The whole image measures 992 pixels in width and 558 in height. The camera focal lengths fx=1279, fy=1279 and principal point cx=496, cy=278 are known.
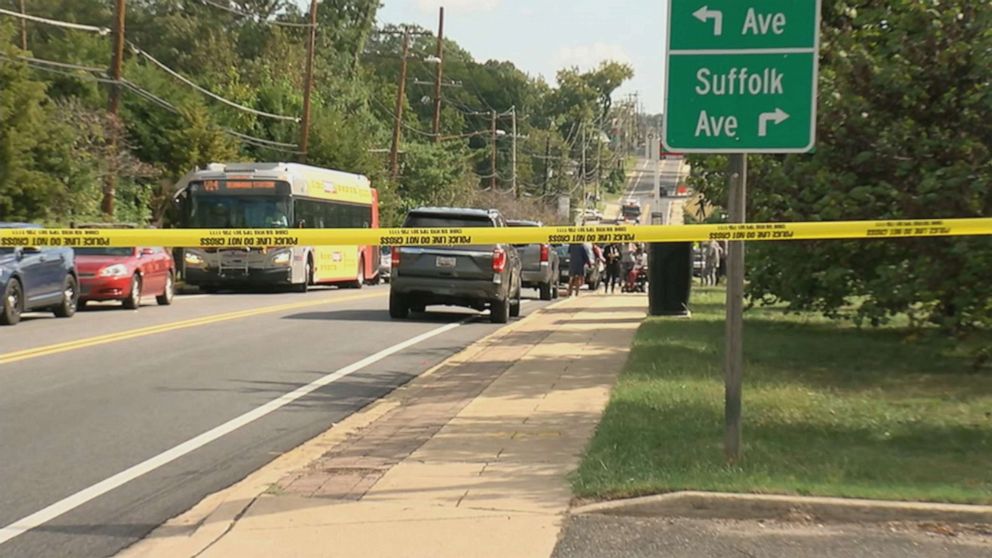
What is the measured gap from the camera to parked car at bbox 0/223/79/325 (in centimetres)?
1959

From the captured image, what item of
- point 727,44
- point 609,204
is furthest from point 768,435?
point 609,204

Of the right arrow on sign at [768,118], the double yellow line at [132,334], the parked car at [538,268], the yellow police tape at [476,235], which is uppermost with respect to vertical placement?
the right arrow on sign at [768,118]

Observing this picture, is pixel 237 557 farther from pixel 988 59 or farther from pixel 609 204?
pixel 609 204

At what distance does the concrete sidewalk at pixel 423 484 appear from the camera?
21.8 ft

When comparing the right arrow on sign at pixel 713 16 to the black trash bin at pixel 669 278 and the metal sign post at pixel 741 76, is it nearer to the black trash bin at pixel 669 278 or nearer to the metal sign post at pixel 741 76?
the metal sign post at pixel 741 76

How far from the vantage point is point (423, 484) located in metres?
7.91

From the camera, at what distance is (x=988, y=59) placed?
9.38m

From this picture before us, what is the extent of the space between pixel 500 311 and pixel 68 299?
7403 mm

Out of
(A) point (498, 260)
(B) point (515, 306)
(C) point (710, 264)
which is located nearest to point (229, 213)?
(B) point (515, 306)

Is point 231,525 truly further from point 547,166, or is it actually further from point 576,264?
point 547,166

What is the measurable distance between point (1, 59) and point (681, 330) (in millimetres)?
21058

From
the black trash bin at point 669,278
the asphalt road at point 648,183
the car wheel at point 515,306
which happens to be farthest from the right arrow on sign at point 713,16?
the asphalt road at point 648,183

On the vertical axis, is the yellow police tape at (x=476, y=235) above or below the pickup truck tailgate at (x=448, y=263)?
above

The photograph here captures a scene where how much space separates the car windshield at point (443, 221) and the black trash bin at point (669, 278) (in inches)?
114
